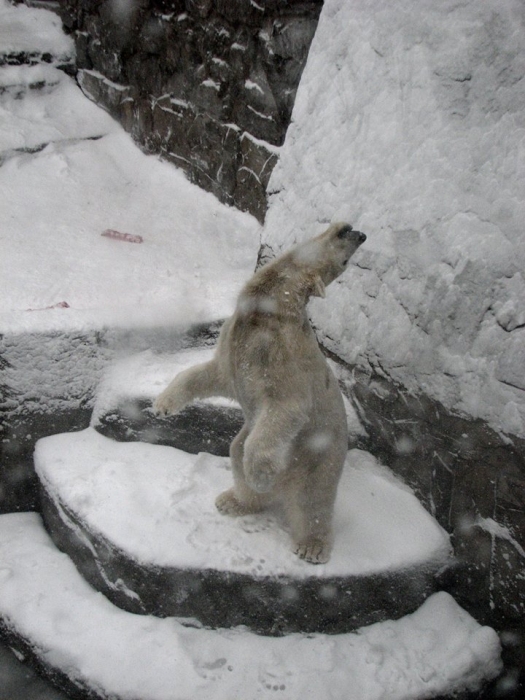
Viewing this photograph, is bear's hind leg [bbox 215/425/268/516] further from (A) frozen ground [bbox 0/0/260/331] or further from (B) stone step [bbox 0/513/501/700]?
(A) frozen ground [bbox 0/0/260/331]

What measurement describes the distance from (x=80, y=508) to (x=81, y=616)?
503 mm

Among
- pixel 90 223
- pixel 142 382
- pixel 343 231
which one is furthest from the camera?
pixel 90 223

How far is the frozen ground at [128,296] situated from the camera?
269 cm

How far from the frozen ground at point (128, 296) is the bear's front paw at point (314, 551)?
1.22 ft

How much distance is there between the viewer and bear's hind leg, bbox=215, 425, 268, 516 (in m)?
2.98

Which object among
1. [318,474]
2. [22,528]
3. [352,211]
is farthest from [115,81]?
[318,474]

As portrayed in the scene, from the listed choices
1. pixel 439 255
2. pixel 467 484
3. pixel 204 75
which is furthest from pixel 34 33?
pixel 467 484

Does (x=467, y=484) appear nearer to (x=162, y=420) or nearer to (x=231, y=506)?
(x=231, y=506)

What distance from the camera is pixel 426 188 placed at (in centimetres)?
308

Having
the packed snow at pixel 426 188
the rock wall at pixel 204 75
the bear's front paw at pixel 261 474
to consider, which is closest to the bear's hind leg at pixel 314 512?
the bear's front paw at pixel 261 474

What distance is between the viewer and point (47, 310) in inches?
148

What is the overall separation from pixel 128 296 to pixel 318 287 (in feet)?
6.66

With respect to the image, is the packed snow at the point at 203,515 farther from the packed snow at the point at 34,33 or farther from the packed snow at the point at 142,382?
the packed snow at the point at 34,33

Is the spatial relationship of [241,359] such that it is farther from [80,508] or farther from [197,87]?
[197,87]
